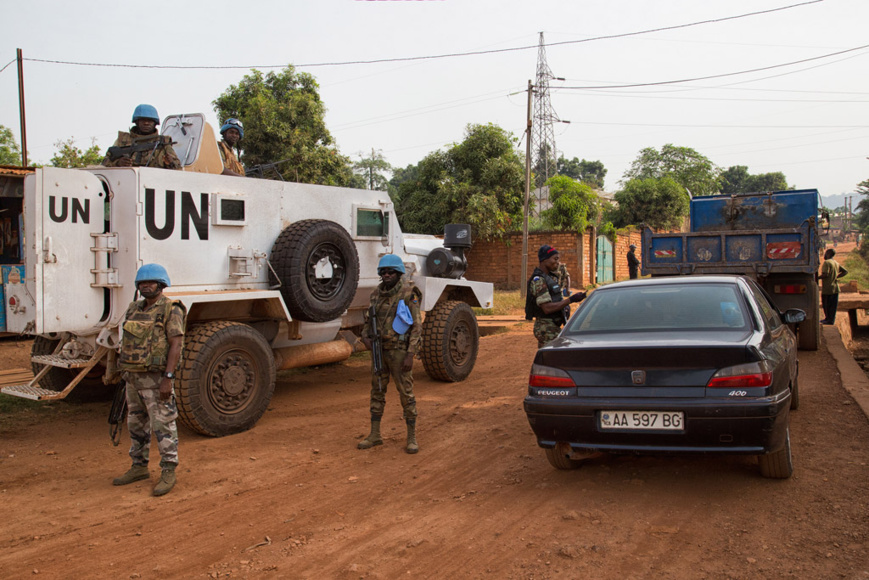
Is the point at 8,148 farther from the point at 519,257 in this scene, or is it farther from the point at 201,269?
the point at 201,269

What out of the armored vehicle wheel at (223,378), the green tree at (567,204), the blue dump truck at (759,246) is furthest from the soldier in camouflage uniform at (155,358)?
the green tree at (567,204)

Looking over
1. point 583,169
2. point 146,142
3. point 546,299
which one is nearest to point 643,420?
point 546,299

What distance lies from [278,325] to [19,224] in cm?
277

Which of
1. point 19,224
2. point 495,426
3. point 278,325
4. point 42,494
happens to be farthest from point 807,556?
point 19,224

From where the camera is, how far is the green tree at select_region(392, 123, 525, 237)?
1013 inches

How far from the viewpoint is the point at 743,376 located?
409cm

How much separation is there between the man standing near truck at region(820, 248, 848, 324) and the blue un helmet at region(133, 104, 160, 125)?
457 inches

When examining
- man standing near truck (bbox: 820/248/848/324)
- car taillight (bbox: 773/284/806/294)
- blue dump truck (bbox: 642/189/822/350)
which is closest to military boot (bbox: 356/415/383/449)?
blue dump truck (bbox: 642/189/822/350)

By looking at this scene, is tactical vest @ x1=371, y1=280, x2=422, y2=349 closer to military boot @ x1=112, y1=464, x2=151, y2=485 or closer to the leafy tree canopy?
military boot @ x1=112, y1=464, x2=151, y2=485

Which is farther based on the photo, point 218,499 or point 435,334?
point 435,334

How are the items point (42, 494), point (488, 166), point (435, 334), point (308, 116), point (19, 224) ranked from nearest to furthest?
point (42, 494)
point (19, 224)
point (435, 334)
point (308, 116)
point (488, 166)

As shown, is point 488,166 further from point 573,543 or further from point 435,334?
point 573,543

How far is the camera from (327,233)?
7230 millimetres

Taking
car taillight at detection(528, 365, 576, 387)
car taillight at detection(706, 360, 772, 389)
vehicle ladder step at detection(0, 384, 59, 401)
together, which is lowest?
vehicle ladder step at detection(0, 384, 59, 401)
